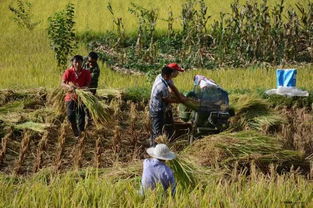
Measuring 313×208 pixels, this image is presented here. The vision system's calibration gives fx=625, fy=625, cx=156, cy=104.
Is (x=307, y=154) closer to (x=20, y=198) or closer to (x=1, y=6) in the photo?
(x=20, y=198)

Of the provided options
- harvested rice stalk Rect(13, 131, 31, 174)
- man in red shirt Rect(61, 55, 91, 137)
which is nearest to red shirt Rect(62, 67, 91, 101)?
man in red shirt Rect(61, 55, 91, 137)

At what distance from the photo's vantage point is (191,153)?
6.50 meters

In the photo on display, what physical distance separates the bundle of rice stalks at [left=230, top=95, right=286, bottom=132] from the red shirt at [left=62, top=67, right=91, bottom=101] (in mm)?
1841

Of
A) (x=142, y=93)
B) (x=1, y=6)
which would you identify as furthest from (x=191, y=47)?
(x=1, y=6)

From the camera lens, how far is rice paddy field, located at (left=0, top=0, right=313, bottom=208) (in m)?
4.41

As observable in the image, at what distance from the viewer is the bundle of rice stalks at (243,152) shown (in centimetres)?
628

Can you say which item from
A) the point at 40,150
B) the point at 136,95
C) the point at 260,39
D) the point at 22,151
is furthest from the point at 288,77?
the point at 22,151

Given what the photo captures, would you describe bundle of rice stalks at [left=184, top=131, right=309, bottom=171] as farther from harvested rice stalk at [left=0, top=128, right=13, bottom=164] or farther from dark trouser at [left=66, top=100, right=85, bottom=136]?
harvested rice stalk at [left=0, top=128, right=13, bottom=164]

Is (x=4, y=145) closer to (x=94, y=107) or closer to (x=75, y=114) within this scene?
(x=75, y=114)

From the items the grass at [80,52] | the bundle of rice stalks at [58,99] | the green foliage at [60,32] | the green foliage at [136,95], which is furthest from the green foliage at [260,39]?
the bundle of rice stalks at [58,99]

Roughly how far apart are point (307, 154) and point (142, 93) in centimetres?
296

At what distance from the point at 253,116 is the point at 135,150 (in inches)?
72.2

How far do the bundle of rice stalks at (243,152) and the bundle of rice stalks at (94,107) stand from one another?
127 centimetres

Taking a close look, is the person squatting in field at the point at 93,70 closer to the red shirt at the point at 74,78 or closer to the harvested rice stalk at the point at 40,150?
the red shirt at the point at 74,78
